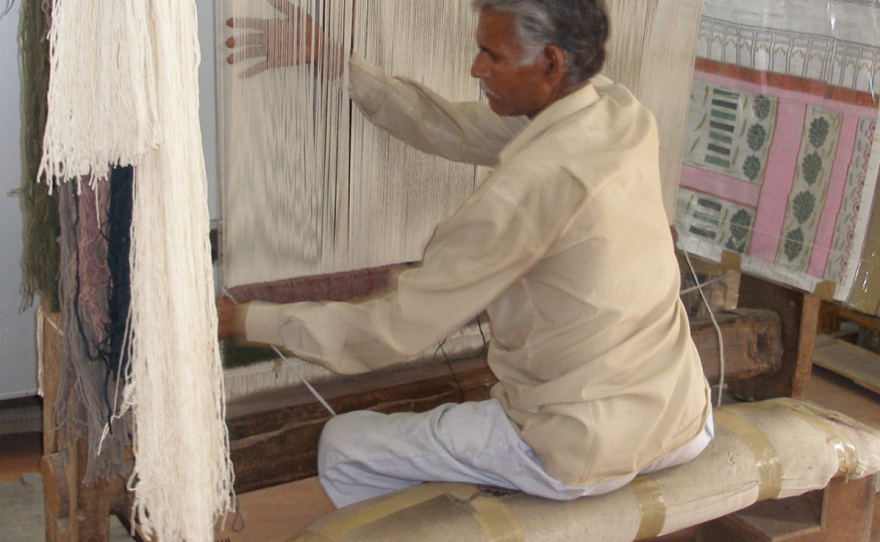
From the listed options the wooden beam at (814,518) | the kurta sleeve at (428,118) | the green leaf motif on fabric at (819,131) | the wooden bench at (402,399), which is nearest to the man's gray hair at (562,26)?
the kurta sleeve at (428,118)

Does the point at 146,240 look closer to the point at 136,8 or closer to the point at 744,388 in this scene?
the point at 136,8

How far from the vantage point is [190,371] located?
1.21 meters

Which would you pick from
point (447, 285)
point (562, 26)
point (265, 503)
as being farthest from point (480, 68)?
point (265, 503)

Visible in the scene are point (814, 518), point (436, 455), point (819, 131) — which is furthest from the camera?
point (819, 131)

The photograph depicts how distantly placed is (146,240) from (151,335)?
138 millimetres

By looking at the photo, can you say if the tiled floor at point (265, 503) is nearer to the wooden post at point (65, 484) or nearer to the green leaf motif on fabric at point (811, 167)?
the wooden post at point (65, 484)

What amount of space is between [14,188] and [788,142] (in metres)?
2.08

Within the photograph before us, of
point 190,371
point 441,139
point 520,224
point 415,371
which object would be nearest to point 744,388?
point 415,371

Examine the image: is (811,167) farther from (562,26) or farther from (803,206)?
(562,26)

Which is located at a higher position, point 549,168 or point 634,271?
point 549,168

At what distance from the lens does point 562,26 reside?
139 cm

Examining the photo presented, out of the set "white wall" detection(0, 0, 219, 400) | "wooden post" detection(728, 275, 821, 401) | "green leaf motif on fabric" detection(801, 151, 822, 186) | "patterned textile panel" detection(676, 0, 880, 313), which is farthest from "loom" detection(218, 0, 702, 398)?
"wooden post" detection(728, 275, 821, 401)

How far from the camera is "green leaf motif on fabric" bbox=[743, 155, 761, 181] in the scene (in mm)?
2305

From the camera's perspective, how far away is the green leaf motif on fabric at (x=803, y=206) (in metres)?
2.20
